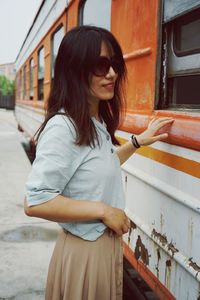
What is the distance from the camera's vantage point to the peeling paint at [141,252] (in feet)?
6.82

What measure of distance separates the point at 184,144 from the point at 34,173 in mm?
623

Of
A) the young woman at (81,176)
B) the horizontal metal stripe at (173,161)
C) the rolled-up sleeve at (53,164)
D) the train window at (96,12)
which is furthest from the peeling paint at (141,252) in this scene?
the train window at (96,12)

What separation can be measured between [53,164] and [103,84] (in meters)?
0.35

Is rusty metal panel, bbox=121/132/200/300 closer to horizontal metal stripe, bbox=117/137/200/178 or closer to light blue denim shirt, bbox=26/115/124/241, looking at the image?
horizontal metal stripe, bbox=117/137/200/178

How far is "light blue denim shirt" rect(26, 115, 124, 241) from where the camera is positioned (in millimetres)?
1275

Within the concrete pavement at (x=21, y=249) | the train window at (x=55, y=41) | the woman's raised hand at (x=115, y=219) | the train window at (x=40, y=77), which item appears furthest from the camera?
the train window at (x=40, y=77)

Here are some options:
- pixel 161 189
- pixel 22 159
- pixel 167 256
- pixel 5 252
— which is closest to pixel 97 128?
pixel 161 189

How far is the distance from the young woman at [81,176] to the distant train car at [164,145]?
0.30 meters

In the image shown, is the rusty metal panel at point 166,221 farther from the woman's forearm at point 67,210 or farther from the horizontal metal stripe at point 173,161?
the woman's forearm at point 67,210

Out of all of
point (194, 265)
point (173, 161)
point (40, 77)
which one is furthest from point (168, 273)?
point (40, 77)

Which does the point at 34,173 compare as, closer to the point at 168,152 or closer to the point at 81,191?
A: the point at 81,191

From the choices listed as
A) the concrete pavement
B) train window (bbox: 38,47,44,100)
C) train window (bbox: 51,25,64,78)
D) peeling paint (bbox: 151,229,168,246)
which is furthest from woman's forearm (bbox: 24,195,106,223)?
train window (bbox: 38,47,44,100)

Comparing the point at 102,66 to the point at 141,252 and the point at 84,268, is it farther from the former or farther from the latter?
the point at 141,252

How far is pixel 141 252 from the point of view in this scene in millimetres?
2146
